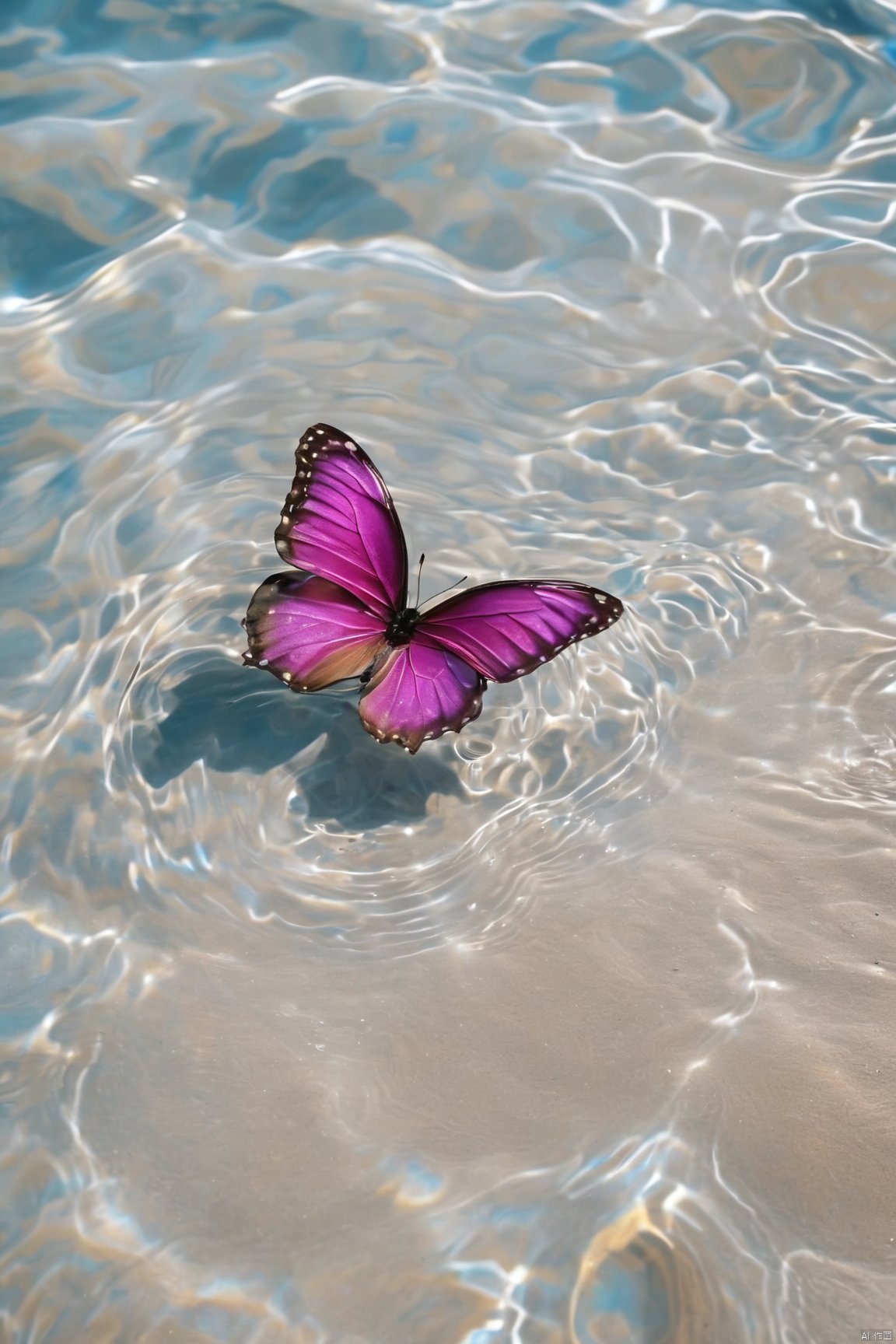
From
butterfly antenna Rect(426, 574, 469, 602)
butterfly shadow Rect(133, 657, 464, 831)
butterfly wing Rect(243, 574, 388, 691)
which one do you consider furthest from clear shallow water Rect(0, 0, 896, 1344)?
butterfly wing Rect(243, 574, 388, 691)

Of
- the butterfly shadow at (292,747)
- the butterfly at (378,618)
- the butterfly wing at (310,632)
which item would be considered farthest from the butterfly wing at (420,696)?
the butterfly shadow at (292,747)

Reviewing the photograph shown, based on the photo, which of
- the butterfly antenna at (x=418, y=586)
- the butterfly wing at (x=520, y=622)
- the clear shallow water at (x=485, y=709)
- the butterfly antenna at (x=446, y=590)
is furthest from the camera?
the butterfly antenna at (x=446, y=590)

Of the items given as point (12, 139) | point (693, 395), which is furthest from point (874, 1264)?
point (12, 139)

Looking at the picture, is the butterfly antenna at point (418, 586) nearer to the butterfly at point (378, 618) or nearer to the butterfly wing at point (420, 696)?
the butterfly at point (378, 618)

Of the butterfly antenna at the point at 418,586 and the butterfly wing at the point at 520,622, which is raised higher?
the butterfly wing at the point at 520,622

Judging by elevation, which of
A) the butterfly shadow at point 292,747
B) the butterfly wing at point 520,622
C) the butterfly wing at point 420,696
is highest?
the butterfly wing at point 520,622

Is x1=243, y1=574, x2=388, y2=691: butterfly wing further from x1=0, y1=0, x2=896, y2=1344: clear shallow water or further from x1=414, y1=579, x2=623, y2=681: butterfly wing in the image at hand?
x1=0, y1=0, x2=896, y2=1344: clear shallow water

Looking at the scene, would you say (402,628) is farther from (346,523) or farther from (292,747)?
(292,747)
